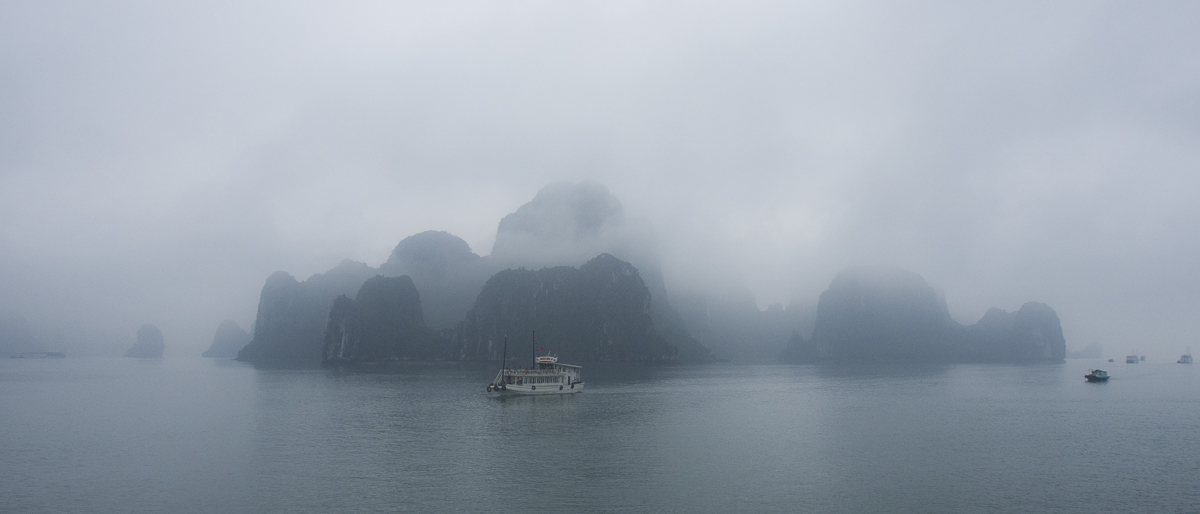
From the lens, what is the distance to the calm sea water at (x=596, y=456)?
32.8 meters

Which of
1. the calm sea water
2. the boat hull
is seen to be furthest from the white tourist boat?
the calm sea water

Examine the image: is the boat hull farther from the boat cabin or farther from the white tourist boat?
the boat cabin

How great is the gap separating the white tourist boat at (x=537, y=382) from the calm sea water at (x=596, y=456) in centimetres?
423

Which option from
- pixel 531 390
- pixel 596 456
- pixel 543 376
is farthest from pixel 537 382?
pixel 596 456

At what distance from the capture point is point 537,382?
283 feet

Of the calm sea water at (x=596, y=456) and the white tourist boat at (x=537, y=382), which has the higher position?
the white tourist boat at (x=537, y=382)

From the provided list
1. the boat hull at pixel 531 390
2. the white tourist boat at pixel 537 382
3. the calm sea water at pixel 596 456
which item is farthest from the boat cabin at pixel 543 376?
the calm sea water at pixel 596 456

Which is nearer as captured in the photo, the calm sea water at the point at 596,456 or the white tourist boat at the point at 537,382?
the calm sea water at the point at 596,456

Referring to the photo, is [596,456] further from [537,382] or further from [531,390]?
[537,382]

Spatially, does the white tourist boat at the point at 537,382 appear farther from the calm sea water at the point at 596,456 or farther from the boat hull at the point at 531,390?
the calm sea water at the point at 596,456

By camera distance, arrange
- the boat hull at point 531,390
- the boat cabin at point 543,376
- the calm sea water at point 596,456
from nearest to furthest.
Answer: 1. the calm sea water at point 596,456
2. the boat hull at point 531,390
3. the boat cabin at point 543,376

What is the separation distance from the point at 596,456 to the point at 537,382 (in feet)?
144

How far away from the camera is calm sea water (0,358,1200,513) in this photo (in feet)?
108

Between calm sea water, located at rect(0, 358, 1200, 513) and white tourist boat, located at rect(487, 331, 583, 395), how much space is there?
4229 millimetres
